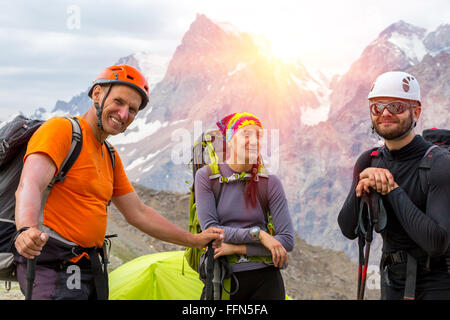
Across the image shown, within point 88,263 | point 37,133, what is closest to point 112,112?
point 37,133

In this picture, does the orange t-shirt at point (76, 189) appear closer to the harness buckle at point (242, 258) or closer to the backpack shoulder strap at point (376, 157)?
the harness buckle at point (242, 258)

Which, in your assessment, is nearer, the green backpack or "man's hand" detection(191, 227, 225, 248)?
"man's hand" detection(191, 227, 225, 248)

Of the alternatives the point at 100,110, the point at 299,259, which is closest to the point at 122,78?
the point at 100,110

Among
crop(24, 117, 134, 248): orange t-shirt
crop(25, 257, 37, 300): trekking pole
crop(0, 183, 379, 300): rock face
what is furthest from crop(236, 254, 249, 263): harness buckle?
crop(0, 183, 379, 300): rock face

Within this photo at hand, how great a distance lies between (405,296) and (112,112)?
2.72 meters

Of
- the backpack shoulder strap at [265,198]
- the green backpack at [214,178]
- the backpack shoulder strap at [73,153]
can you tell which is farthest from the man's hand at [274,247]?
the backpack shoulder strap at [73,153]

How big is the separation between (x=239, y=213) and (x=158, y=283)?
2957 mm

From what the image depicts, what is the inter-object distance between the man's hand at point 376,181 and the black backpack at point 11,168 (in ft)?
7.28

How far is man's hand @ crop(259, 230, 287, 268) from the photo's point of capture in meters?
4.53

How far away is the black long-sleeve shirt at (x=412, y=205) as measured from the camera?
11.7 feet

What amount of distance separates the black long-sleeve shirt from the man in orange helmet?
2037mm

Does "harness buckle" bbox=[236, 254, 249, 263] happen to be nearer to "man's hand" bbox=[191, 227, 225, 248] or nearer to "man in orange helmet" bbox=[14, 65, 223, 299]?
"man's hand" bbox=[191, 227, 225, 248]
